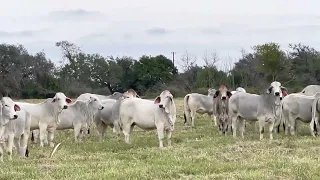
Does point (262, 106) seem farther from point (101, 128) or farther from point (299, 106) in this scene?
point (101, 128)

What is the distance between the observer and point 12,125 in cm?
1254

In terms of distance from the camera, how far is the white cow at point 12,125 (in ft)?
39.6

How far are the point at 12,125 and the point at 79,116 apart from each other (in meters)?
4.33

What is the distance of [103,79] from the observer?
227 ft

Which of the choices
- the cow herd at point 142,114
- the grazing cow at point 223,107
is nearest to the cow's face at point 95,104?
the cow herd at point 142,114

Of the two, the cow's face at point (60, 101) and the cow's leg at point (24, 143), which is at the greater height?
the cow's face at point (60, 101)

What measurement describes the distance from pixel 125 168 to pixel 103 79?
196ft

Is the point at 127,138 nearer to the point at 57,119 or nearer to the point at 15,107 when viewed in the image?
the point at 57,119

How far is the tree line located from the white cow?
38.9 meters

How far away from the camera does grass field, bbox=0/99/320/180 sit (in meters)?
9.14

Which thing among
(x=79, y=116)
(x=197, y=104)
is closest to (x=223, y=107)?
(x=79, y=116)

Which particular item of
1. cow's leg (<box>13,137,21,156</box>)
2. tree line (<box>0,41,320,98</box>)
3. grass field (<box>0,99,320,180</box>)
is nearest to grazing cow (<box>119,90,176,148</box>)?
grass field (<box>0,99,320,180</box>)

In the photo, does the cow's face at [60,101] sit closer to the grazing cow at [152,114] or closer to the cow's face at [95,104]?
the grazing cow at [152,114]

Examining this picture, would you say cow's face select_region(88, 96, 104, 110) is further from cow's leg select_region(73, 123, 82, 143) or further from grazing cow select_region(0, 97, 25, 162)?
grazing cow select_region(0, 97, 25, 162)
